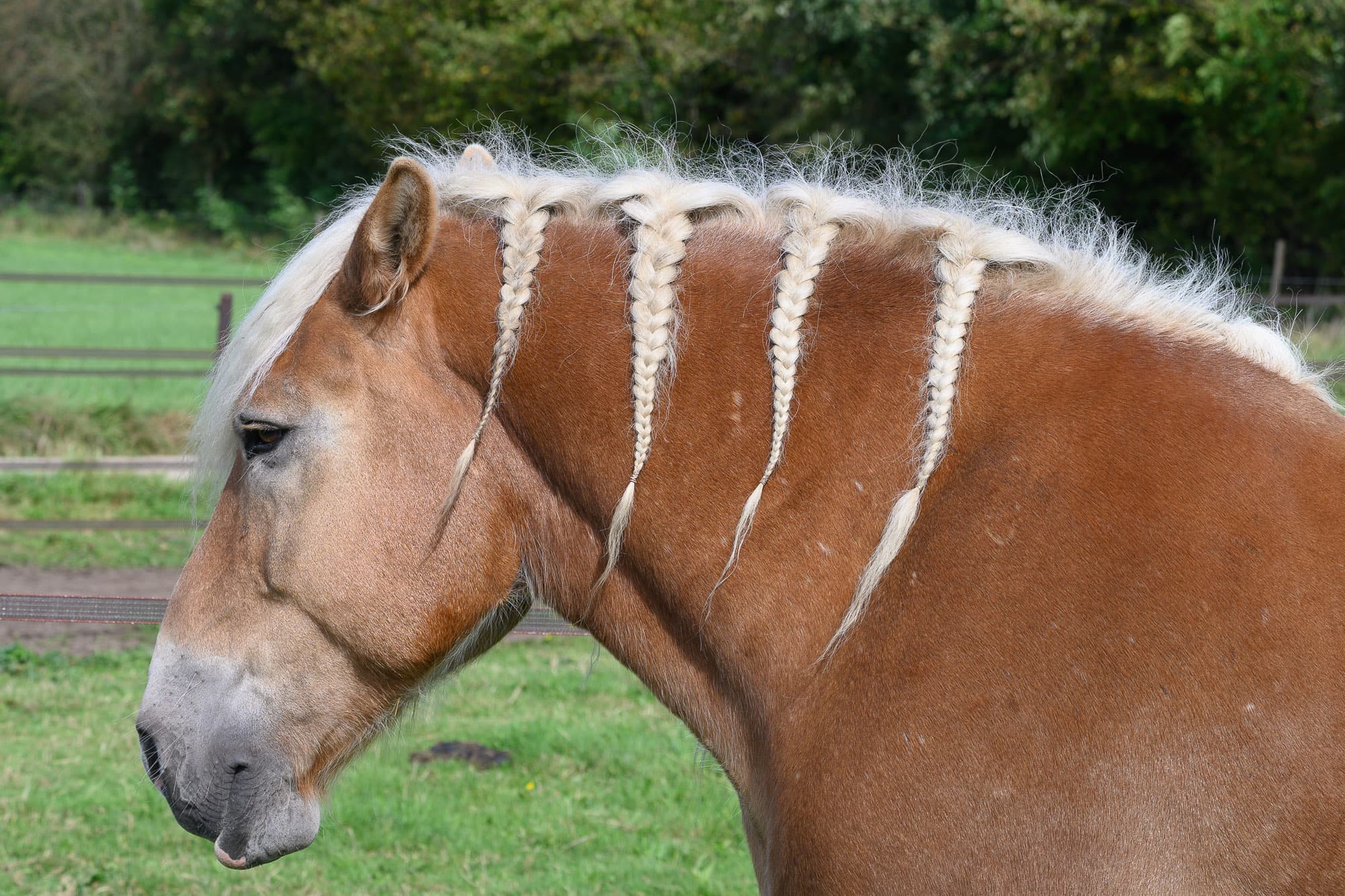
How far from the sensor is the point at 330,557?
5.81 ft

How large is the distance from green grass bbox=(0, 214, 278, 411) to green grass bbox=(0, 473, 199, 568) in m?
0.93

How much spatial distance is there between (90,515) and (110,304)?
45.2ft

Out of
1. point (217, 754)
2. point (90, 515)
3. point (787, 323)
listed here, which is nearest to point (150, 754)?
point (217, 754)

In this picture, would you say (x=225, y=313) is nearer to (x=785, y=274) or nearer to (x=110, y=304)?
(x=785, y=274)

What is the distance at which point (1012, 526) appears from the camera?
62.3 inches

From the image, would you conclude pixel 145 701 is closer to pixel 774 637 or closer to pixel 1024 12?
pixel 774 637

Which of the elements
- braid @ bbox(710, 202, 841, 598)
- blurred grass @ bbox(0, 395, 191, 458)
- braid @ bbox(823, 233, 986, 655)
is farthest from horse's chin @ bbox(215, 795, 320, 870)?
blurred grass @ bbox(0, 395, 191, 458)

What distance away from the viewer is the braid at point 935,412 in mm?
1638

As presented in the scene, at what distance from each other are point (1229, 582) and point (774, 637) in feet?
1.97

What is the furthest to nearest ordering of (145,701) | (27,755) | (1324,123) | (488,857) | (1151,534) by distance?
1. (1324,123)
2. (27,755)
3. (488,857)
4. (145,701)
5. (1151,534)

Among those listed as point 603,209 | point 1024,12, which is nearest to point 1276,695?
point 603,209

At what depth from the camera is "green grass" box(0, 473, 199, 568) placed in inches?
287

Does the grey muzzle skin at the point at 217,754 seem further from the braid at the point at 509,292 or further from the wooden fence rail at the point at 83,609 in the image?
the wooden fence rail at the point at 83,609

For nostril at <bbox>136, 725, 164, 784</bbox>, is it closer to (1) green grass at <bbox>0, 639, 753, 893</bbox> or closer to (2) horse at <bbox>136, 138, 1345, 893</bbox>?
(2) horse at <bbox>136, 138, 1345, 893</bbox>
